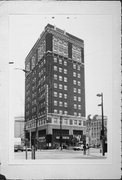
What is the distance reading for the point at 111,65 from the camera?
14.6 ft

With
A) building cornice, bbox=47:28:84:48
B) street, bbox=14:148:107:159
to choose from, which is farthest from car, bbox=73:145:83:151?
building cornice, bbox=47:28:84:48

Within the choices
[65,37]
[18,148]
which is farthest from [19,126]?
[65,37]

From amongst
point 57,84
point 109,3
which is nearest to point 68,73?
point 57,84

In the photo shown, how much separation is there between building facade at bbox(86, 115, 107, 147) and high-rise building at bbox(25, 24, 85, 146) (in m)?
0.12

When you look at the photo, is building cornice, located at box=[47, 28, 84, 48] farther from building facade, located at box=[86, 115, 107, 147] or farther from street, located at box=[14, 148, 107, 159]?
street, located at box=[14, 148, 107, 159]

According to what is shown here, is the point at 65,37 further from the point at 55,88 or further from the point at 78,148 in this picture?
the point at 78,148

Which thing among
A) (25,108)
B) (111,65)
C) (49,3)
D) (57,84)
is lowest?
(25,108)

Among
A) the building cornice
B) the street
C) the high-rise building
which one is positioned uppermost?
the building cornice

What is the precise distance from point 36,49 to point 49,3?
0.80m

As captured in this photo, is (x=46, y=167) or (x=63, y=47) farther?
(x=63, y=47)

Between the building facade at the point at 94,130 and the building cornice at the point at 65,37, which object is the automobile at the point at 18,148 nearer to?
the building facade at the point at 94,130

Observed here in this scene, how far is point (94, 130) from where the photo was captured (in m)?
4.33

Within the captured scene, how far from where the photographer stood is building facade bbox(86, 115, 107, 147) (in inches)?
169

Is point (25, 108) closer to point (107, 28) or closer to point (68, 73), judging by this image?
point (68, 73)
